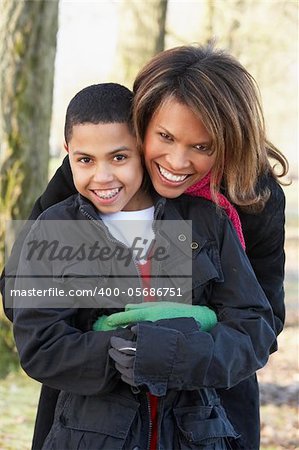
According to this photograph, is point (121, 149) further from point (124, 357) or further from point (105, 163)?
point (124, 357)

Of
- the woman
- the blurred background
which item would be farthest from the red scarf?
the blurred background

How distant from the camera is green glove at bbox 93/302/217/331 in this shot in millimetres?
2291

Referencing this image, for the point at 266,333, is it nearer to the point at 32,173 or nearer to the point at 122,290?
the point at 122,290

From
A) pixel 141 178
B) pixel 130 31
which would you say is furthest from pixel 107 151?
pixel 130 31

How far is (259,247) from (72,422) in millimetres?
1041

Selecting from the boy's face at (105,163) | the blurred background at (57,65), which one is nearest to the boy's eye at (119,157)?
the boy's face at (105,163)

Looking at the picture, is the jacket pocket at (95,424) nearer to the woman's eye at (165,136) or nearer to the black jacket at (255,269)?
the black jacket at (255,269)

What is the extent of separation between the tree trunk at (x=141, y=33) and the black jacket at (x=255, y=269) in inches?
251

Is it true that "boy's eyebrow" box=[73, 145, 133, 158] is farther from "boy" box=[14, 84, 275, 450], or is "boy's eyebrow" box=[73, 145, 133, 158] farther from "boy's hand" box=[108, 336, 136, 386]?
"boy's hand" box=[108, 336, 136, 386]

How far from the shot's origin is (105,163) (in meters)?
2.42

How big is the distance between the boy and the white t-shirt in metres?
0.01

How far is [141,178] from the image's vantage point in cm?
254

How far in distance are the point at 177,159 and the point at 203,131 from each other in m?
0.13

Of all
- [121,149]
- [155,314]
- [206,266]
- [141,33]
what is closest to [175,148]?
[121,149]
